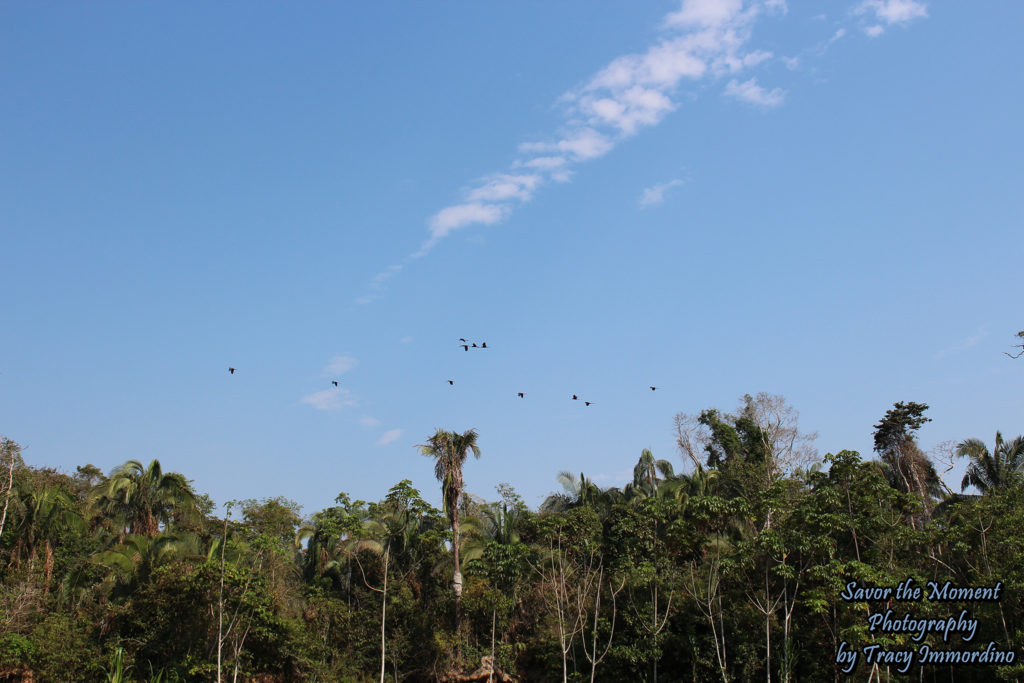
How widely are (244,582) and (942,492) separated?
35022 mm

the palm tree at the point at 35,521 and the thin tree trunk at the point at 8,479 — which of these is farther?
the palm tree at the point at 35,521

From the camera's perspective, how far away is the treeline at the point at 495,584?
2328 cm

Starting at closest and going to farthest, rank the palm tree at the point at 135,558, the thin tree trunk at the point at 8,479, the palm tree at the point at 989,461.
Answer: the thin tree trunk at the point at 8,479 < the palm tree at the point at 135,558 < the palm tree at the point at 989,461

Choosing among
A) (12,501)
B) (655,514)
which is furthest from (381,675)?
(12,501)

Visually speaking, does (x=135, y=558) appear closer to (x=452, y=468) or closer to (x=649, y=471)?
(x=452, y=468)

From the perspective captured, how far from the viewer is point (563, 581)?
2772 cm

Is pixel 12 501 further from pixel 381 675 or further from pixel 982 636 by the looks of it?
pixel 982 636

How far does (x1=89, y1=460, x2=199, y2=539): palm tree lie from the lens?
31.0m

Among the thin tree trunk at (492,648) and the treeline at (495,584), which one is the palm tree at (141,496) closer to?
the treeline at (495,584)

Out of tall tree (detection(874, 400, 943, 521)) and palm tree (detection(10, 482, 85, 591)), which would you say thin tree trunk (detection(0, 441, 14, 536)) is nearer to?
palm tree (detection(10, 482, 85, 591))

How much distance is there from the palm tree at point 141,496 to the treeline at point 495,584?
0.09m

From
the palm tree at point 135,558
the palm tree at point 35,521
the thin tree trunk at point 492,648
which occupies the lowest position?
the thin tree trunk at point 492,648

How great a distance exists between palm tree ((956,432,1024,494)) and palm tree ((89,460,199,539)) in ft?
118

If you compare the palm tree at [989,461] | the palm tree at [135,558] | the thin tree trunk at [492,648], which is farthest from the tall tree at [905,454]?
the palm tree at [135,558]
